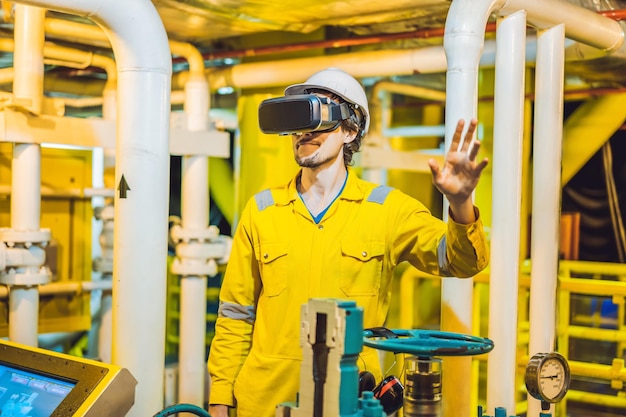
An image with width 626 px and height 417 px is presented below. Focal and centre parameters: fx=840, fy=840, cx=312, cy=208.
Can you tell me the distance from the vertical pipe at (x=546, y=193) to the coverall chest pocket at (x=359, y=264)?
2.81ft

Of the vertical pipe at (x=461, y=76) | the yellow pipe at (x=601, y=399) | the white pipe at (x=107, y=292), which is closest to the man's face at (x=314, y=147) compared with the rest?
the vertical pipe at (x=461, y=76)

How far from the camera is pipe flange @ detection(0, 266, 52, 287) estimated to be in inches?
126

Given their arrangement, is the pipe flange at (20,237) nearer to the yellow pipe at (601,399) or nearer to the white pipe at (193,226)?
the white pipe at (193,226)

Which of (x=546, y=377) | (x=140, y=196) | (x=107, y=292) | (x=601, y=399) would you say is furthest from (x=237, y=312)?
(x=601, y=399)

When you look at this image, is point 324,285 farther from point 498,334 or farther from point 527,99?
point 527,99

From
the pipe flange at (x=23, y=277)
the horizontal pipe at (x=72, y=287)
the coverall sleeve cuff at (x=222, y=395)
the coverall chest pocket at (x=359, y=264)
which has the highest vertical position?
the coverall chest pocket at (x=359, y=264)

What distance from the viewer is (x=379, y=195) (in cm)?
245

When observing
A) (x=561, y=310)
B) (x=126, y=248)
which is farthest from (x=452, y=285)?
(x=561, y=310)

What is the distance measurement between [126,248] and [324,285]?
653 millimetres

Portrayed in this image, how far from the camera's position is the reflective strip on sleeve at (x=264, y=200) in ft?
8.24

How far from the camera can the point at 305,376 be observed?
64.8 inches

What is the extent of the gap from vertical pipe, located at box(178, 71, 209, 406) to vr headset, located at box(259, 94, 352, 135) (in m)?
1.76

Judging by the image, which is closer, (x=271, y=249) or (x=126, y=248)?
(x=271, y=249)

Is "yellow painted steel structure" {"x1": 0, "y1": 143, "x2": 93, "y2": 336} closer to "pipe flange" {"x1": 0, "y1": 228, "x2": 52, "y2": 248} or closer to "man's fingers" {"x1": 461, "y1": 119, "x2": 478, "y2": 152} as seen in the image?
"pipe flange" {"x1": 0, "y1": 228, "x2": 52, "y2": 248}
